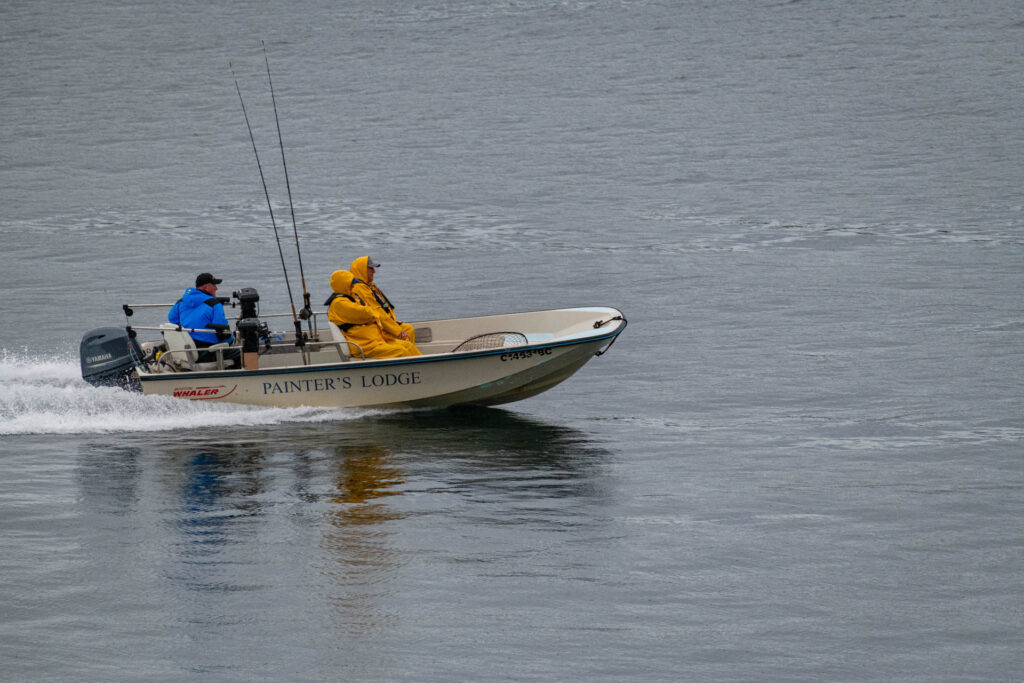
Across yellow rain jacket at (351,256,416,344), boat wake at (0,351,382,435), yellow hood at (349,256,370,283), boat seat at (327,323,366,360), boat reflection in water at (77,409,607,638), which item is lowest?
boat reflection in water at (77,409,607,638)

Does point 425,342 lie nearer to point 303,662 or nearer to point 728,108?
point 303,662

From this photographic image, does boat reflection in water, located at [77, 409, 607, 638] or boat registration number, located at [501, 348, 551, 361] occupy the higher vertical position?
boat registration number, located at [501, 348, 551, 361]

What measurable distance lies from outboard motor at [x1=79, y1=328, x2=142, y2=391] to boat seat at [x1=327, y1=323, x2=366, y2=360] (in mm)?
2340

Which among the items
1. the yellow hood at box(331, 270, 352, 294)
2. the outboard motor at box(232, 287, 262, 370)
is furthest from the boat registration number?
the outboard motor at box(232, 287, 262, 370)

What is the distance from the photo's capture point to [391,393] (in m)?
16.4

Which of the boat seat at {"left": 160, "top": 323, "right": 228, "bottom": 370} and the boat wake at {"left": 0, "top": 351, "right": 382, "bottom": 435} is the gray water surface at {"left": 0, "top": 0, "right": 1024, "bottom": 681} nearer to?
the boat wake at {"left": 0, "top": 351, "right": 382, "bottom": 435}

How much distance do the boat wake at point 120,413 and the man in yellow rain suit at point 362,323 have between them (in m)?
0.84

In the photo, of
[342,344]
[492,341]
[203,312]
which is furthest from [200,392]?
[492,341]

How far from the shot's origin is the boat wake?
53.6 ft

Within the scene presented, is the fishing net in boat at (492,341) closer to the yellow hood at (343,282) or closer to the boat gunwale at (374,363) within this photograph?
the boat gunwale at (374,363)

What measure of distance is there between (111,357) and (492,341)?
15.0 ft

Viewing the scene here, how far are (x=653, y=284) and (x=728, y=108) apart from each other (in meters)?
20.9

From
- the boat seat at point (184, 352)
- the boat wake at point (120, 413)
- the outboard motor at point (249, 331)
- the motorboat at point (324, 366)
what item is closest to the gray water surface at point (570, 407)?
the boat wake at point (120, 413)

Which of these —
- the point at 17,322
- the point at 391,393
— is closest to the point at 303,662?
the point at 391,393
